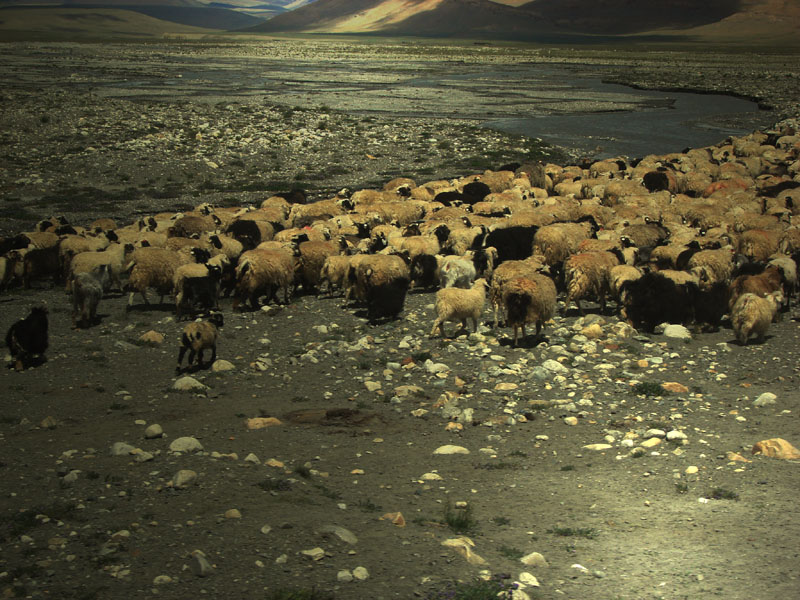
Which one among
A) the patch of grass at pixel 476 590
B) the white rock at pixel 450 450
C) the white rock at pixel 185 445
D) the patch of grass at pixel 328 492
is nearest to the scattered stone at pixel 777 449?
the white rock at pixel 450 450

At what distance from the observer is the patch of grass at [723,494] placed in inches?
295

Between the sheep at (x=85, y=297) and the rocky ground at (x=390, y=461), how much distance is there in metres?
0.30

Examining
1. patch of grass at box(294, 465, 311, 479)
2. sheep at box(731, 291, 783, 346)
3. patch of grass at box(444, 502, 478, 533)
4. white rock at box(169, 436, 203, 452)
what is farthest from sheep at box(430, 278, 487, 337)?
patch of grass at box(444, 502, 478, 533)

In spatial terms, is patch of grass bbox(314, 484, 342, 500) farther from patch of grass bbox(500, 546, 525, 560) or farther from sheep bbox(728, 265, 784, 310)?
sheep bbox(728, 265, 784, 310)

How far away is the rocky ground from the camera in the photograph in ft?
20.5

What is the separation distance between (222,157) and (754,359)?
2600cm

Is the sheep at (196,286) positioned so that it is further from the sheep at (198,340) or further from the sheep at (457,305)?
the sheep at (457,305)

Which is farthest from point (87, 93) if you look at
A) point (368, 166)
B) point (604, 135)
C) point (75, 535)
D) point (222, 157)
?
point (75, 535)

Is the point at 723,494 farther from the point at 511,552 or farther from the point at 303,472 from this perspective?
the point at 303,472

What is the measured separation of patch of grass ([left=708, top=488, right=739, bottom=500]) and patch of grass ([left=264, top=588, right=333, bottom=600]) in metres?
3.96

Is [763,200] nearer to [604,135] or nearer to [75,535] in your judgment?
[75,535]

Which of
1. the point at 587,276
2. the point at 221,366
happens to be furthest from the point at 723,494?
the point at 221,366

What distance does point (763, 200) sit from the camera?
797 inches

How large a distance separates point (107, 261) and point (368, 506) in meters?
8.51
